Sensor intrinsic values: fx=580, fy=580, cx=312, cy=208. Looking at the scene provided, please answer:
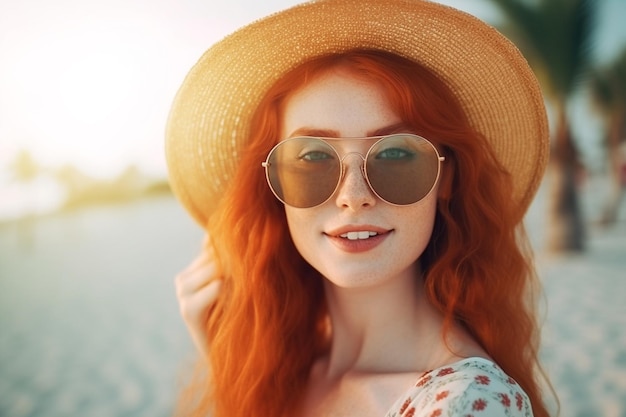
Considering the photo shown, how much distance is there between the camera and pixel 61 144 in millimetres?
16000

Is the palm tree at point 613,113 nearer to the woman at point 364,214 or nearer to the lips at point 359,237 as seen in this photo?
the woman at point 364,214

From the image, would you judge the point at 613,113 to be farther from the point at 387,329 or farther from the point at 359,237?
the point at 359,237

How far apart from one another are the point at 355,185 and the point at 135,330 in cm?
653

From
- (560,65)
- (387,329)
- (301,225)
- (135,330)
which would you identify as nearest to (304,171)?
(301,225)

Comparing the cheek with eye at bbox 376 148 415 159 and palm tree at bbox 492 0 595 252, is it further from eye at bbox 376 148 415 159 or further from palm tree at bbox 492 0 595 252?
palm tree at bbox 492 0 595 252

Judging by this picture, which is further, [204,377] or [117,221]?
[117,221]

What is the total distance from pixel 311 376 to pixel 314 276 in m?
0.33

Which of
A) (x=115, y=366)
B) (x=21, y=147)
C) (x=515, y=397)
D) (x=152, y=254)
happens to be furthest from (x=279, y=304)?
(x=21, y=147)

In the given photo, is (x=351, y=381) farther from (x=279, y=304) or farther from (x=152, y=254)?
(x=152, y=254)

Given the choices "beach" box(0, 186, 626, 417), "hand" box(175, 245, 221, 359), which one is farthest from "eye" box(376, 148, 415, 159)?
"beach" box(0, 186, 626, 417)

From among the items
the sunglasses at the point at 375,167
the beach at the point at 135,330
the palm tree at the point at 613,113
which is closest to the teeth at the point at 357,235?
the sunglasses at the point at 375,167

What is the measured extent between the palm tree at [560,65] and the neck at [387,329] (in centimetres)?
821

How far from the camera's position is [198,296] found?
6.17 feet

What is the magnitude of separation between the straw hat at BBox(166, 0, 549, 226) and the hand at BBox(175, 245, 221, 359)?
331mm
